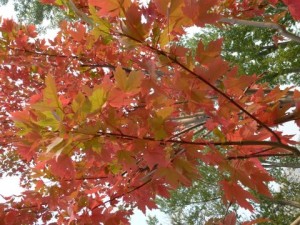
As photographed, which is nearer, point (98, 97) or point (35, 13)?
point (98, 97)

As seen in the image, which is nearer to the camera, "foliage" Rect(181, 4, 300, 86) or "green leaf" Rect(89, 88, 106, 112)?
"green leaf" Rect(89, 88, 106, 112)

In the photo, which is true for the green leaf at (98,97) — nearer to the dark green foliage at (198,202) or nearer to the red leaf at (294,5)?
the red leaf at (294,5)

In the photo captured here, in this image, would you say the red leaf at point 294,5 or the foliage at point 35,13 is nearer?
the red leaf at point 294,5

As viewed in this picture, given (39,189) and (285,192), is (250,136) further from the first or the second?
(285,192)

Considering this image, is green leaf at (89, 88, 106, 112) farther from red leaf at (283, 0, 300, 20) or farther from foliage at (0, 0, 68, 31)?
foliage at (0, 0, 68, 31)

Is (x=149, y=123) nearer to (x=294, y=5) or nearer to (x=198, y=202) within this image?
(x=294, y=5)

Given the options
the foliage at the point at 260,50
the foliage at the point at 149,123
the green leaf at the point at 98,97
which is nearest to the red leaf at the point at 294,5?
the foliage at the point at 149,123

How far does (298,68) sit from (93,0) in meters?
7.21

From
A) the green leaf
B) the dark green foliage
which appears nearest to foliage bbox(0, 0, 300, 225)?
the green leaf

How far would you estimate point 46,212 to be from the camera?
7.23 ft

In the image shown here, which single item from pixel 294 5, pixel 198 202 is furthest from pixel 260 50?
pixel 294 5

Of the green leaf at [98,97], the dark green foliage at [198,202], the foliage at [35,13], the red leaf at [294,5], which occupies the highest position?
the foliage at [35,13]

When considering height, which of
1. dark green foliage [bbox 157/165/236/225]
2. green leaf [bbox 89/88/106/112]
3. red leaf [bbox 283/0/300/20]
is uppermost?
dark green foliage [bbox 157/165/236/225]

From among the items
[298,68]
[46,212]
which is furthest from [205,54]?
[298,68]
